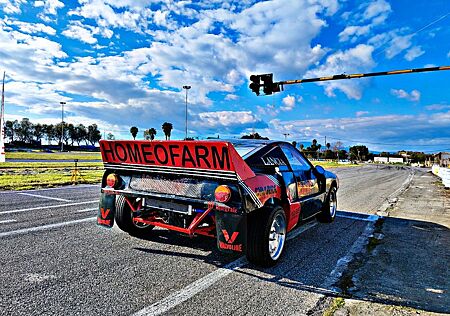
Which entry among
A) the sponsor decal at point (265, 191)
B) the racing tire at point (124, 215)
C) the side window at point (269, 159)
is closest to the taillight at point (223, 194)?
the sponsor decal at point (265, 191)

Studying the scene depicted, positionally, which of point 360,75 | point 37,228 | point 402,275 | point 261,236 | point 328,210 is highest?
point 360,75

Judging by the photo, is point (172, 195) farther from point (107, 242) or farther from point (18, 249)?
point (18, 249)

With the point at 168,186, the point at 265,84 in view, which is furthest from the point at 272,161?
the point at 265,84

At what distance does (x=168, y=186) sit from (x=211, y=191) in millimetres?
625

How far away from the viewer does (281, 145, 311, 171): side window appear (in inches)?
195

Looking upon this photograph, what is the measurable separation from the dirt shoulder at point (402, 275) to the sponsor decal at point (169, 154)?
73.1 inches

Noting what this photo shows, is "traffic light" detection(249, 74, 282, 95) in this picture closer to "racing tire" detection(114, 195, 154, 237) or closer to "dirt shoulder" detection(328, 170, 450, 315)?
"dirt shoulder" detection(328, 170, 450, 315)

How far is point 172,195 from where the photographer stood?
3.93 m

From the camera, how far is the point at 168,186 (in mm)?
3992

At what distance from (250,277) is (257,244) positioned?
0.37 meters

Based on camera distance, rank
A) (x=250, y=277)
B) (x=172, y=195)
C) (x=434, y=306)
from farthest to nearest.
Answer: (x=172, y=195)
(x=250, y=277)
(x=434, y=306)

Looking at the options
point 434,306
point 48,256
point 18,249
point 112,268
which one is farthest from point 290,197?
point 18,249

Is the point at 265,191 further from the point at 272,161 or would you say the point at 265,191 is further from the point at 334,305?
the point at 334,305

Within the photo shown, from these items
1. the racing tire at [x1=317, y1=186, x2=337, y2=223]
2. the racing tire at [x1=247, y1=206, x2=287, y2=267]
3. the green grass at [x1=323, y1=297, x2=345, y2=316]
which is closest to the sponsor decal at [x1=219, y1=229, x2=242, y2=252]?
the racing tire at [x1=247, y1=206, x2=287, y2=267]
